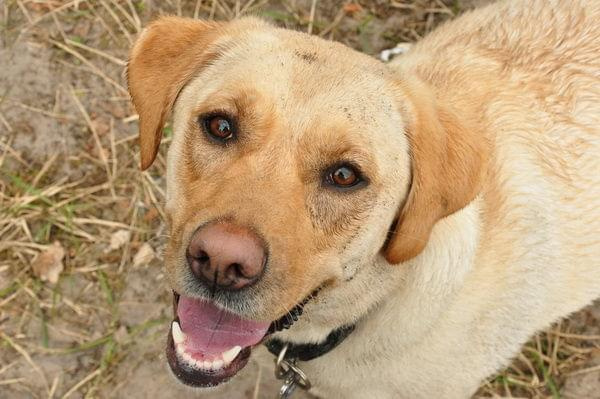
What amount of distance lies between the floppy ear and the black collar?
45cm

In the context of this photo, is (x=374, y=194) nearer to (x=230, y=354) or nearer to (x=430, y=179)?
(x=430, y=179)

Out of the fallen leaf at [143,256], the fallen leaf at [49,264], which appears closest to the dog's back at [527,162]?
the fallen leaf at [143,256]

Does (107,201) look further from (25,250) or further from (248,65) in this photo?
(248,65)

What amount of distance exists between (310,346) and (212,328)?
515 mm

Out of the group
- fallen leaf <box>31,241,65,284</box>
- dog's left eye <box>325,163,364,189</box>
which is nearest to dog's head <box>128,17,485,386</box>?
dog's left eye <box>325,163,364,189</box>

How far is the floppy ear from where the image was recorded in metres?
2.16

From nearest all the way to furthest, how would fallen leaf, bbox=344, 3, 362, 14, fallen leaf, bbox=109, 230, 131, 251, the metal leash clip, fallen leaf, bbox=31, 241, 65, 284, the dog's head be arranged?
the dog's head → the metal leash clip → fallen leaf, bbox=31, 241, 65, 284 → fallen leaf, bbox=109, 230, 131, 251 → fallen leaf, bbox=344, 3, 362, 14

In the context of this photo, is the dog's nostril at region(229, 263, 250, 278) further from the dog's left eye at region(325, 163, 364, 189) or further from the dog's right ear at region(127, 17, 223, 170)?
the dog's right ear at region(127, 17, 223, 170)

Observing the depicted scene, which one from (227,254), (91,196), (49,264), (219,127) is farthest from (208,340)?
(91,196)

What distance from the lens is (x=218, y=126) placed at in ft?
6.97

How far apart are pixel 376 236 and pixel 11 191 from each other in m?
2.77

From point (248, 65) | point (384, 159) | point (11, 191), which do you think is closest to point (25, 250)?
point (11, 191)

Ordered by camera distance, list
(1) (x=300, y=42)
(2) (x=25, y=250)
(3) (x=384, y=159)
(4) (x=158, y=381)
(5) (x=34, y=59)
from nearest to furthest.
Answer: (3) (x=384, y=159)
(1) (x=300, y=42)
(4) (x=158, y=381)
(2) (x=25, y=250)
(5) (x=34, y=59)

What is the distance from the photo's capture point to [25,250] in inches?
153
